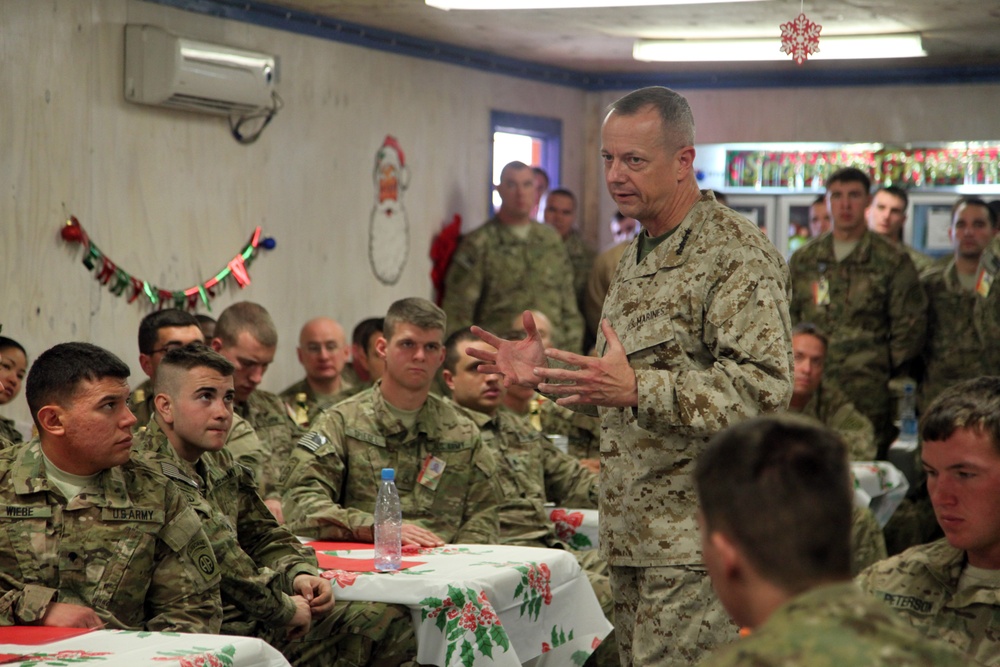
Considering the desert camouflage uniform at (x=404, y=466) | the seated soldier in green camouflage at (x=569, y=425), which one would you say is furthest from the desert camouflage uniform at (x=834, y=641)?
the seated soldier in green camouflage at (x=569, y=425)

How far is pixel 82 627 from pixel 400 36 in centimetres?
512

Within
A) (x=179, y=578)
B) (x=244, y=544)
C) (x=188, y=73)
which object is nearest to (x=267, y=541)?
(x=244, y=544)

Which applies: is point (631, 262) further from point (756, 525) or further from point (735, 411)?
point (756, 525)

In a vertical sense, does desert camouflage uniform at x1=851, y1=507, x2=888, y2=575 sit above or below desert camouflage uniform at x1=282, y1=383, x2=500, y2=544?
below

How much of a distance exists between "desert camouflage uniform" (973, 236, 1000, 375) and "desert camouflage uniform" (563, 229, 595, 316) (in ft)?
8.70

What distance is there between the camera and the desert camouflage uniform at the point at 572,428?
564cm

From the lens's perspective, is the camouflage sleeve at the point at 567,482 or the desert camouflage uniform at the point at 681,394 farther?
the camouflage sleeve at the point at 567,482

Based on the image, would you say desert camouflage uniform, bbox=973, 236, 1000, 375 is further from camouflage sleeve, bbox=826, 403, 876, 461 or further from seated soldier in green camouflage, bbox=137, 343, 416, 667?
seated soldier in green camouflage, bbox=137, 343, 416, 667

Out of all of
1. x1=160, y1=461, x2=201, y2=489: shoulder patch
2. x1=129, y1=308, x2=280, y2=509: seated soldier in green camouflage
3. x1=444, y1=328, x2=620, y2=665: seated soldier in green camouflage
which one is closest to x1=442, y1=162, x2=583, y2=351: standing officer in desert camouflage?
x1=444, y1=328, x2=620, y2=665: seated soldier in green camouflage

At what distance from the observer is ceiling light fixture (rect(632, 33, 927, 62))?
23.1 feet

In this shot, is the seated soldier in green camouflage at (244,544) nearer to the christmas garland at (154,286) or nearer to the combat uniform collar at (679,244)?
the combat uniform collar at (679,244)

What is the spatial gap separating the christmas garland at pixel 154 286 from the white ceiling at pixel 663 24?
1239 millimetres

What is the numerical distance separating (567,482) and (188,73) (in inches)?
95.0

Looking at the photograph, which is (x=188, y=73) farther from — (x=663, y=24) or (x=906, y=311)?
(x=906, y=311)
